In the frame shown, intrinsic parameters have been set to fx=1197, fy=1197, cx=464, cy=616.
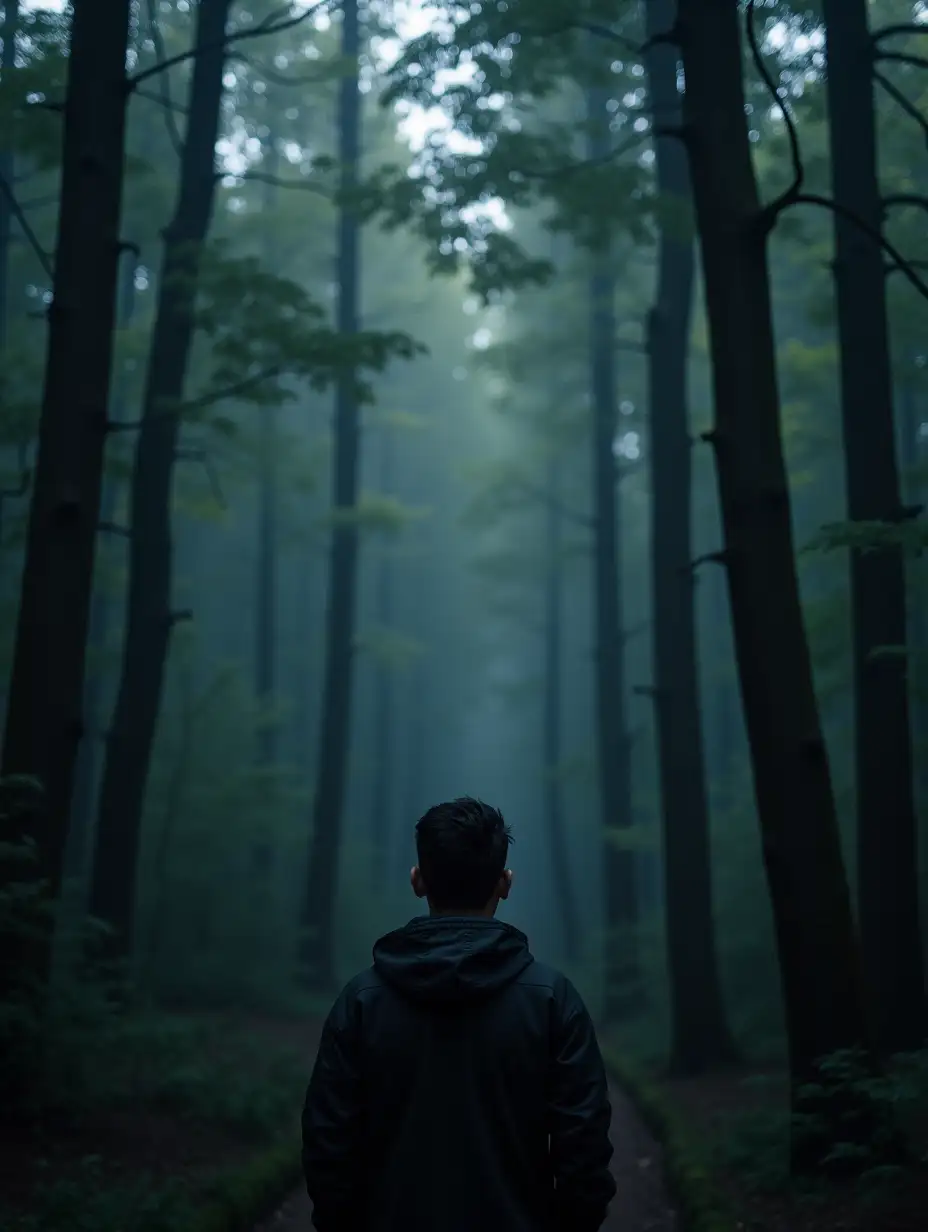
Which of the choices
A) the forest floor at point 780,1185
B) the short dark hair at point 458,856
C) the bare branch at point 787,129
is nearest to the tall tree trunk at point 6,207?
the bare branch at point 787,129

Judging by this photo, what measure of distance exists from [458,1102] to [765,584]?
14.9ft

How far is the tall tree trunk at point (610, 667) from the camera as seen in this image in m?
17.4

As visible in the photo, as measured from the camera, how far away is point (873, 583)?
29.9 feet

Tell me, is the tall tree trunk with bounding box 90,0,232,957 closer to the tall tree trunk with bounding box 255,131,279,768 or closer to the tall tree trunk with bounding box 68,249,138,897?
the tall tree trunk with bounding box 68,249,138,897

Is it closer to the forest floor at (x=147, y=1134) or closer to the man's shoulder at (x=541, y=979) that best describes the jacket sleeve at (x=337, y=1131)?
the man's shoulder at (x=541, y=979)

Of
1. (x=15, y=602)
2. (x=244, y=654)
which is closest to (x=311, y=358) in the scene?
(x=15, y=602)

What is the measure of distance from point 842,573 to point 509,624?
877 inches

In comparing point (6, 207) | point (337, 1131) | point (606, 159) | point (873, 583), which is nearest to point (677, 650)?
point (873, 583)

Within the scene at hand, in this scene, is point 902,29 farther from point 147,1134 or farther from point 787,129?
point 147,1134

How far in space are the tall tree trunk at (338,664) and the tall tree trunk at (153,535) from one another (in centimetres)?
522

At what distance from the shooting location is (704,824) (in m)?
12.2

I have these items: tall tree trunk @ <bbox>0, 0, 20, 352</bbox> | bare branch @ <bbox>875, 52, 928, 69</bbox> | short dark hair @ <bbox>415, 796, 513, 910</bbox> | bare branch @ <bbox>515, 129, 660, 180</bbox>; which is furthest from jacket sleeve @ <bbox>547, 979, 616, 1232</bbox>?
tall tree trunk @ <bbox>0, 0, 20, 352</bbox>

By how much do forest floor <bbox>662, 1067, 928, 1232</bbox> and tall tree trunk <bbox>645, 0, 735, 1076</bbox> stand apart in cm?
222

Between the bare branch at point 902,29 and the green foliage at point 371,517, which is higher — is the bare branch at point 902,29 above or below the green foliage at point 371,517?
above
